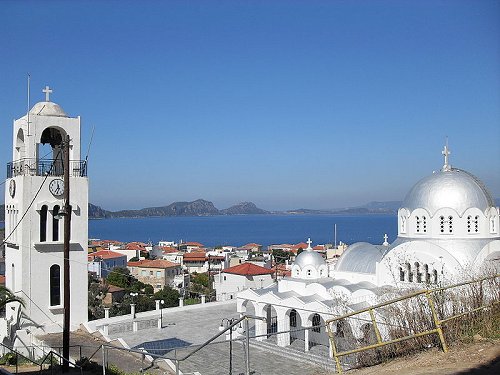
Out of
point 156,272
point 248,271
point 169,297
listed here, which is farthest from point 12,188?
point 156,272

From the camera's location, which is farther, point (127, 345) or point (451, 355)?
point (127, 345)

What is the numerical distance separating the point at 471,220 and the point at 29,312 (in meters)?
18.6

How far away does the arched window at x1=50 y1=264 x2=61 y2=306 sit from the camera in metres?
21.6

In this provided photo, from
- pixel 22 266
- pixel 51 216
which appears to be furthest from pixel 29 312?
pixel 51 216

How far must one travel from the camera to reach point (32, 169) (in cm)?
2144

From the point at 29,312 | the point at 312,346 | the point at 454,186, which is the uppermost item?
the point at 454,186

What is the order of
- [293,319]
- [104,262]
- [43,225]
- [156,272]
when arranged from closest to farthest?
[43,225] → [293,319] → [156,272] → [104,262]

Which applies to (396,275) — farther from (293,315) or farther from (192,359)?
(192,359)

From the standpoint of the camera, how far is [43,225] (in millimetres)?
21453

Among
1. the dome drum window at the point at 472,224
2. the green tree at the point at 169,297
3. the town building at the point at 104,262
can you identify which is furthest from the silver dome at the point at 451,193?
the town building at the point at 104,262

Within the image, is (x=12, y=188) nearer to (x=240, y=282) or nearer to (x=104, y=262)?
(x=240, y=282)

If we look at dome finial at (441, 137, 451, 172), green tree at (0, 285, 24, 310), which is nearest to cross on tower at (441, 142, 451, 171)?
dome finial at (441, 137, 451, 172)

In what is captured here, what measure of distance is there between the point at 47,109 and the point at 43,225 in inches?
184

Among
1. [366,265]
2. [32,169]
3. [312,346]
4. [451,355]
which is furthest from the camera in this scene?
[366,265]
